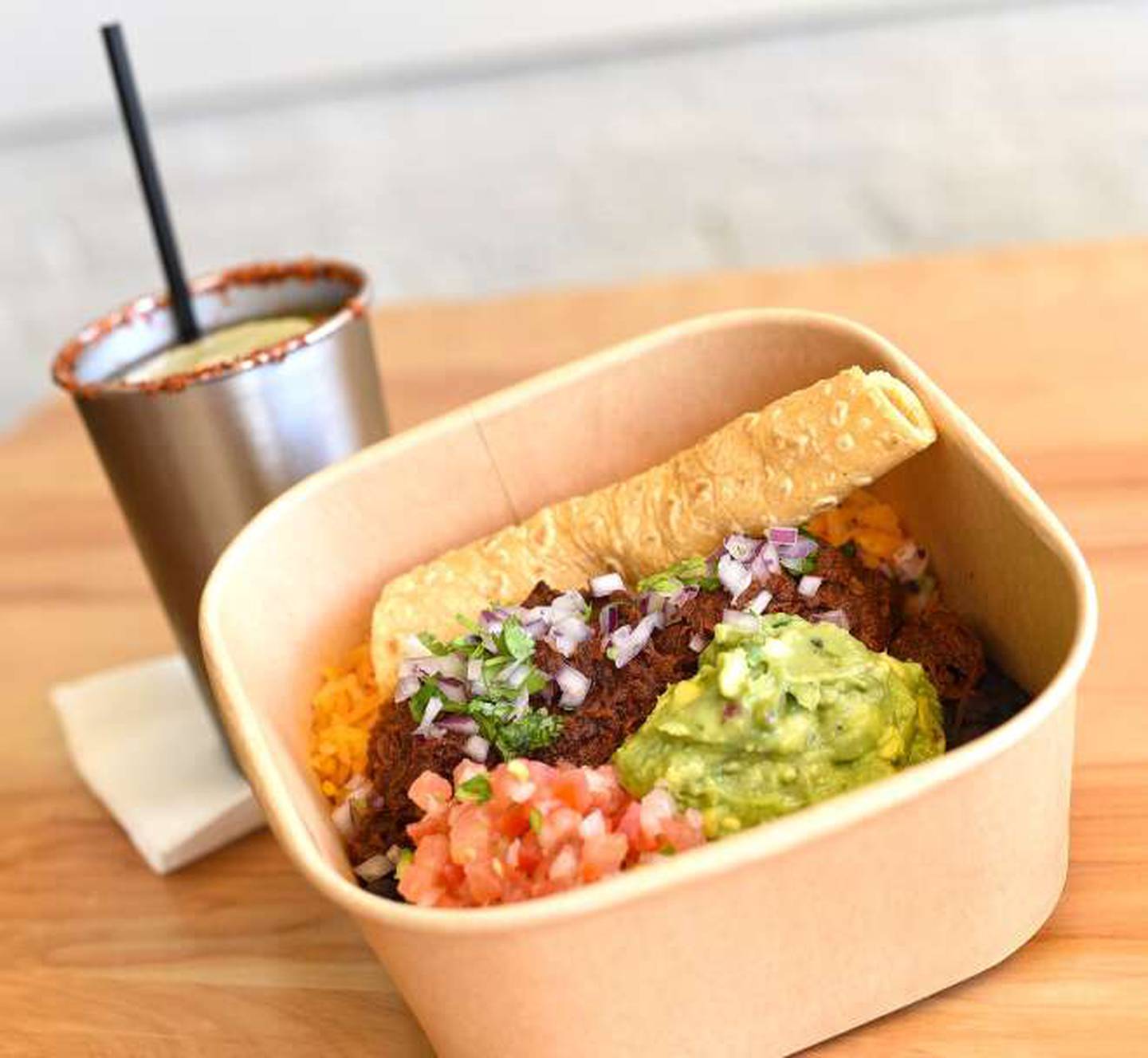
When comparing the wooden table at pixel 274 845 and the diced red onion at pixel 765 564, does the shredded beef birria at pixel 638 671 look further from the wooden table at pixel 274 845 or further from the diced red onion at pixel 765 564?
the wooden table at pixel 274 845

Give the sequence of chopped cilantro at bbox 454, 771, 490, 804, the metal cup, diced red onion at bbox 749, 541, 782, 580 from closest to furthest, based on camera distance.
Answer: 1. chopped cilantro at bbox 454, 771, 490, 804
2. diced red onion at bbox 749, 541, 782, 580
3. the metal cup

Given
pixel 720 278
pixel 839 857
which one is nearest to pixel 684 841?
pixel 839 857

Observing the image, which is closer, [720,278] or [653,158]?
[720,278]

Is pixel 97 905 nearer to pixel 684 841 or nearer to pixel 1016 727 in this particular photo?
pixel 684 841

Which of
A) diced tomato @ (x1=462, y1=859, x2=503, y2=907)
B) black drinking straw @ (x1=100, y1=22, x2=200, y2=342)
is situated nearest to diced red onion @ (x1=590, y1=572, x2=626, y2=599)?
diced tomato @ (x1=462, y1=859, x2=503, y2=907)

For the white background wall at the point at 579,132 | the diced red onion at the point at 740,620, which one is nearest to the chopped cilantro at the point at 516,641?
the diced red onion at the point at 740,620

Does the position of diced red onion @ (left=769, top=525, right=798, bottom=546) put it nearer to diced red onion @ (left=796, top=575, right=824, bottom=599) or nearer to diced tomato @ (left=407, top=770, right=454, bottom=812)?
diced red onion @ (left=796, top=575, right=824, bottom=599)
